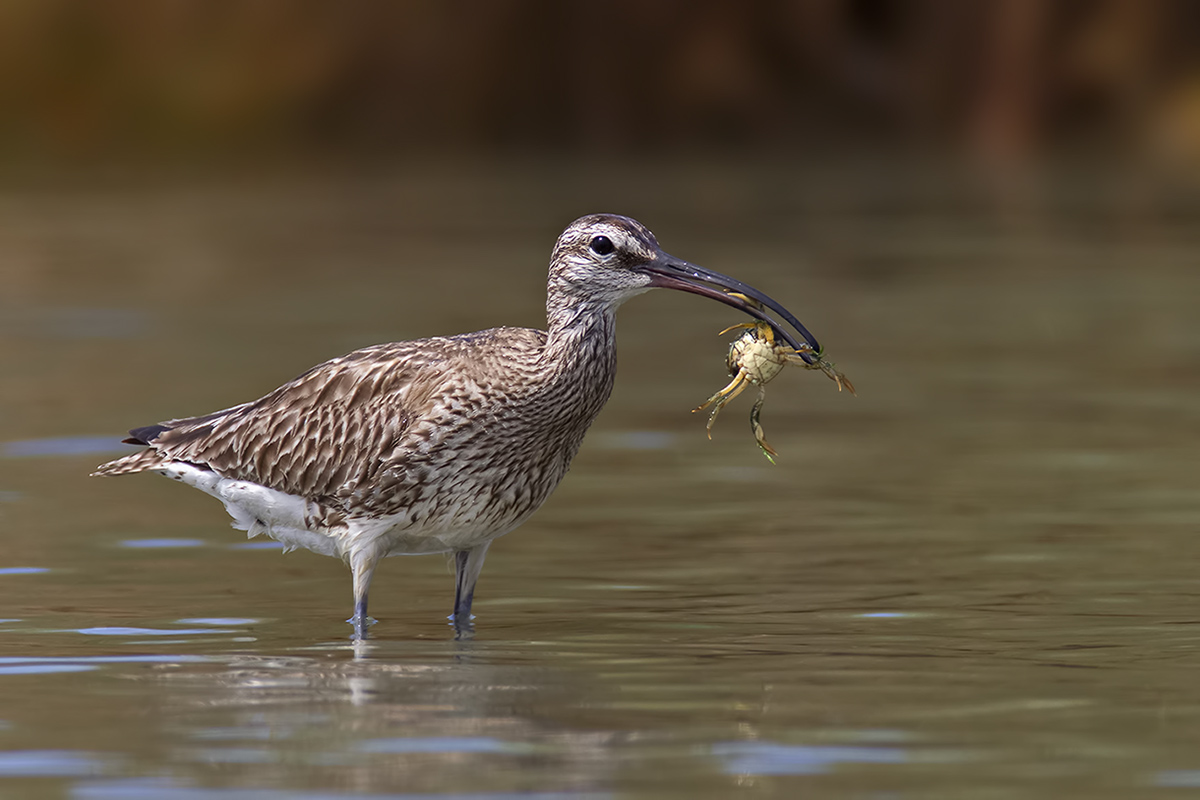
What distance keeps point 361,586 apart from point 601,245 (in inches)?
76.6

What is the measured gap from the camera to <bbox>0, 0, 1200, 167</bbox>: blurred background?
49406 mm

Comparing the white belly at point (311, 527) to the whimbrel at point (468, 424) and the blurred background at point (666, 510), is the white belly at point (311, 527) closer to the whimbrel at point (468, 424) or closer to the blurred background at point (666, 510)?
the whimbrel at point (468, 424)

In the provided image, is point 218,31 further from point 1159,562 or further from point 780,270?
point 1159,562

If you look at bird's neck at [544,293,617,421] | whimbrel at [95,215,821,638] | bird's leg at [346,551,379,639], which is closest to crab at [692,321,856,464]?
whimbrel at [95,215,821,638]

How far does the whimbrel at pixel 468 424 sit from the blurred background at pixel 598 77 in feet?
129

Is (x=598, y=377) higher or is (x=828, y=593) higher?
(x=598, y=377)

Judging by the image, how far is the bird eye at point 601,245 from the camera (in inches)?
405

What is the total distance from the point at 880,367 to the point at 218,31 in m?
32.1

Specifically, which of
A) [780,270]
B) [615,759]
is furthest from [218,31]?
[615,759]

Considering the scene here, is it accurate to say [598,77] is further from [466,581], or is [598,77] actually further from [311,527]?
[466,581]

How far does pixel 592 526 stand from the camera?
13.2 metres

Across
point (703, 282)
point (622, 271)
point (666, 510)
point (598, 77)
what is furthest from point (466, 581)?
point (598, 77)

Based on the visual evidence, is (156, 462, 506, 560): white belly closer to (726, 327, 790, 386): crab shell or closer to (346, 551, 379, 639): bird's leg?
(346, 551, 379, 639): bird's leg

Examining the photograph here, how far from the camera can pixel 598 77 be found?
53.5 meters
